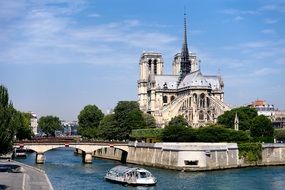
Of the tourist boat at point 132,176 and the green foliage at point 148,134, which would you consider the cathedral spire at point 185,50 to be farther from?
the tourist boat at point 132,176

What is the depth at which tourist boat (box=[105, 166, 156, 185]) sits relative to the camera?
50062 mm

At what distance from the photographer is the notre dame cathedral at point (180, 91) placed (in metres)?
117

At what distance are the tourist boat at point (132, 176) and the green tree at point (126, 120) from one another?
41.7 metres

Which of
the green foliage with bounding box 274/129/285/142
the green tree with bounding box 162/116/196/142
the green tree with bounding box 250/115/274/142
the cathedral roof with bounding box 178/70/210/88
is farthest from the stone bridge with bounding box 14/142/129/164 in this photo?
the cathedral roof with bounding box 178/70/210/88

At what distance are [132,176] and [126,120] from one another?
46.1 metres

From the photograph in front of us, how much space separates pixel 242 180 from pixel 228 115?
4946 cm

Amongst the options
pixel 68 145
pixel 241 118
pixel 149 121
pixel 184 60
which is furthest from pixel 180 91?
pixel 68 145

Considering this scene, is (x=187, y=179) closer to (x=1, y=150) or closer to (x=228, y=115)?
(x=1, y=150)

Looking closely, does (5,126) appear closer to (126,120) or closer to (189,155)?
(189,155)

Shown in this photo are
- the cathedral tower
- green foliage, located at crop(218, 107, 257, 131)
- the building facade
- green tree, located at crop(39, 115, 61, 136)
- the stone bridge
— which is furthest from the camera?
green tree, located at crop(39, 115, 61, 136)

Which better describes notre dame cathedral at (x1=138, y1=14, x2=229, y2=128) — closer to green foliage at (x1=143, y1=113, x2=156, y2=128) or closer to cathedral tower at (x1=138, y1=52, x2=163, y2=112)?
cathedral tower at (x1=138, y1=52, x2=163, y2=112)

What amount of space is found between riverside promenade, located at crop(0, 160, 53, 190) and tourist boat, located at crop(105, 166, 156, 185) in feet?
24.2

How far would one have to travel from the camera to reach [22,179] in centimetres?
4284

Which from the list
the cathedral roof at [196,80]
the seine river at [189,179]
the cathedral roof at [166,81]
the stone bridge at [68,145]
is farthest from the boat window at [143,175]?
the cathedral roof at [166,81]
